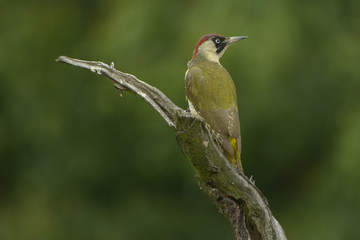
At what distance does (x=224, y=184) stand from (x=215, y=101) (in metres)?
1.39

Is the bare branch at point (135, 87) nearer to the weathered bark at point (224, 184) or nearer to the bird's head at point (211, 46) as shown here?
the weathered bark at point (224, 184)

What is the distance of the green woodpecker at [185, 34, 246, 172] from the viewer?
6477 millimetres

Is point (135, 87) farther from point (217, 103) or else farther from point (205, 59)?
point (205, 59)

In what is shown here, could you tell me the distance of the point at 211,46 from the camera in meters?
7.87

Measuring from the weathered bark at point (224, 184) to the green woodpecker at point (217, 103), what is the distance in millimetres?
652

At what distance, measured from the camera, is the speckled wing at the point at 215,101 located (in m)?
6.55

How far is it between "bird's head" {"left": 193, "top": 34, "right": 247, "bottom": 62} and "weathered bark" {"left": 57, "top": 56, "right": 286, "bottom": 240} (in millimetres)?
2127

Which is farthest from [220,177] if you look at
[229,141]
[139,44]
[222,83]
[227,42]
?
[139,44]

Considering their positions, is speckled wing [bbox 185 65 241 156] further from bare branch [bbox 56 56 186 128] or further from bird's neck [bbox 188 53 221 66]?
bare branch [bbox 56 56 186 128]

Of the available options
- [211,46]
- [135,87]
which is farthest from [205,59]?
[135,87]

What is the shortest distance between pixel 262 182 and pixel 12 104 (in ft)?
13.7

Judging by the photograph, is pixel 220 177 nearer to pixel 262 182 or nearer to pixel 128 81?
pixel 128 81

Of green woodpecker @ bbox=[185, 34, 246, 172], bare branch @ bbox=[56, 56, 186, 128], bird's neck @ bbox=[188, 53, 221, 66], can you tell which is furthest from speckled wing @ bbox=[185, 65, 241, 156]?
bare branch @ bbox=[56, 56, 186, 128]

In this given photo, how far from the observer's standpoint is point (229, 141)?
648cm
